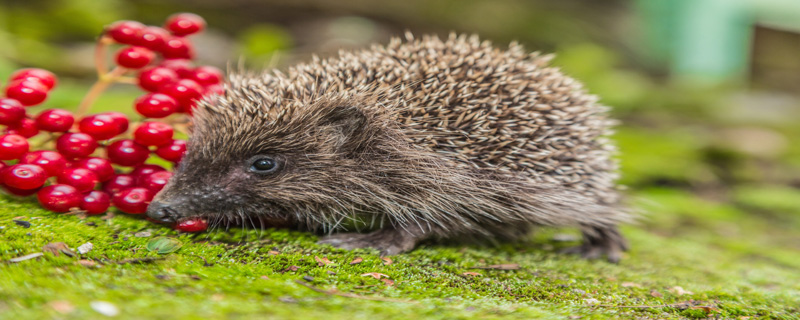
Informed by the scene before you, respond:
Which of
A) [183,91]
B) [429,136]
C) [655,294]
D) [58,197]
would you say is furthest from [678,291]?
[58,197]

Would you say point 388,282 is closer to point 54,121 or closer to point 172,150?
point 172,150

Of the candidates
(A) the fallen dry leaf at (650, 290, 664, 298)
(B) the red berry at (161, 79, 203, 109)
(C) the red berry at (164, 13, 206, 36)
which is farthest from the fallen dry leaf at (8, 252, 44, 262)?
(A) the fallen dry leaf at (650, 290, 664, 298)

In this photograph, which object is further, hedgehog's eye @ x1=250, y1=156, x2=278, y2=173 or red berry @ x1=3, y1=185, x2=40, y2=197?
hedgehog's eye @ x1=250, y1=156, x2=278, y2=173

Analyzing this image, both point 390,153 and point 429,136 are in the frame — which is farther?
point 390,153

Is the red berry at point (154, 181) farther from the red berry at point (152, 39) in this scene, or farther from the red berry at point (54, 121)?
the red berry at point (152, 39)

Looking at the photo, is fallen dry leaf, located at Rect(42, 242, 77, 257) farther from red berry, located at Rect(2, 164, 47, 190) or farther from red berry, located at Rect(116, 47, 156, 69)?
red berry, located at Rect(116, 47, 156, 69)
